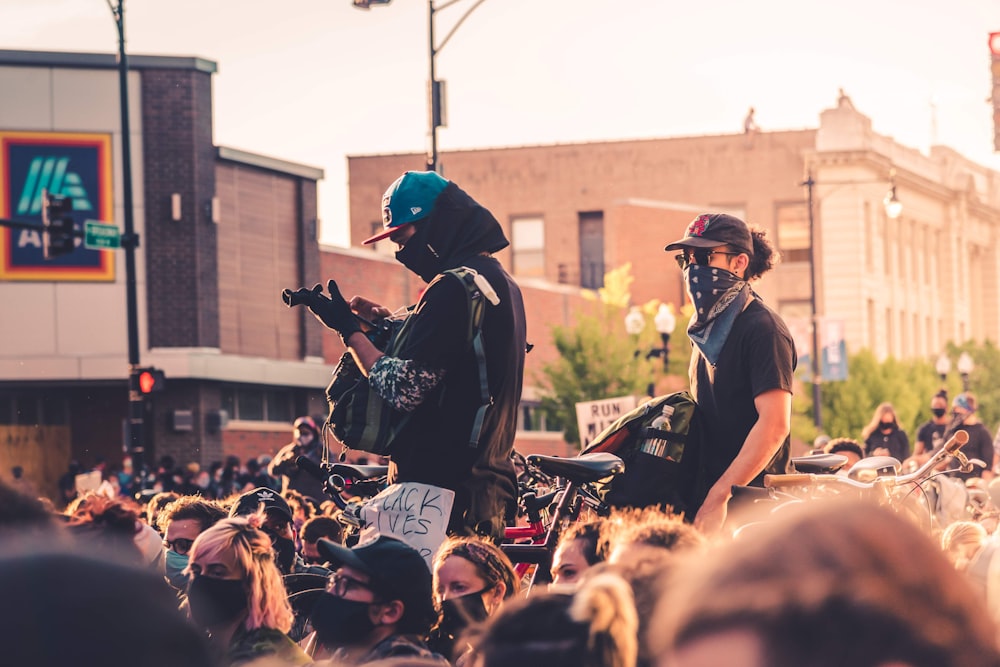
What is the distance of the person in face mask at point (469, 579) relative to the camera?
5.38m

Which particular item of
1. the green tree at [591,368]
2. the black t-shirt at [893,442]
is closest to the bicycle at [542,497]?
the black t-shirt at [893,442]

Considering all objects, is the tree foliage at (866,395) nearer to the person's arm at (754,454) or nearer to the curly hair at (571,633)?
the person's arm at (754,454)

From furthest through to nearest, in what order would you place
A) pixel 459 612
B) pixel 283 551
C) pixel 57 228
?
pixel 57 228, pixel 283 551, pixel 459 612

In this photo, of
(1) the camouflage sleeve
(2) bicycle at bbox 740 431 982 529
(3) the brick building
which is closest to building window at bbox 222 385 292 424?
(3) the brick building

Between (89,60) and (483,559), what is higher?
(89,60)

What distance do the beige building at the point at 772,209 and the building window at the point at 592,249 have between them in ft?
0.18

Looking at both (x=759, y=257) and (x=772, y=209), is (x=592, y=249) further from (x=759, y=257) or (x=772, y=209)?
(x=759, y=257)

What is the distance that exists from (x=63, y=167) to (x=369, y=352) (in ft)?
106

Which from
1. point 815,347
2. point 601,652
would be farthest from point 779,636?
point 815,347

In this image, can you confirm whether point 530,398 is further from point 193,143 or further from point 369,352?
point 369,352

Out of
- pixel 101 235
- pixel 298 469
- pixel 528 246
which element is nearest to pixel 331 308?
pixel 298 469

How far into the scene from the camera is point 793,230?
65250 mm

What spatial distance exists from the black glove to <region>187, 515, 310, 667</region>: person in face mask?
2.60ft

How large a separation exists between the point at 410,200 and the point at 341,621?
5.83 feet
